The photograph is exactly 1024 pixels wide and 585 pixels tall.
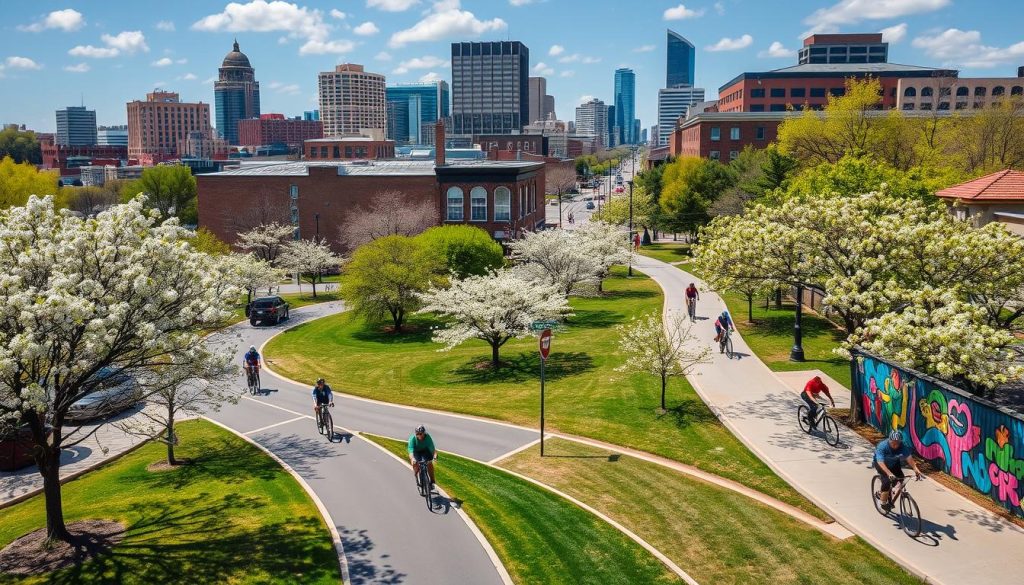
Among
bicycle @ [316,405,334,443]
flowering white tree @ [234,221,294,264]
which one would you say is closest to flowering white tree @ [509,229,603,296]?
bicycle @ [316,405,334,443]

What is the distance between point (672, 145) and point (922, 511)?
12053 cm

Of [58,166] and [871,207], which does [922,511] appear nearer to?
[871,207]

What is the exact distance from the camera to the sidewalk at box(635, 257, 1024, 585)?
12.8 m

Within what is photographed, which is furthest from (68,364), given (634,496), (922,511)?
(922,511)

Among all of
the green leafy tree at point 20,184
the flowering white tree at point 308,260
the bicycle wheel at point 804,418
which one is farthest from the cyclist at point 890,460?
the green leafy tree at point 20,184

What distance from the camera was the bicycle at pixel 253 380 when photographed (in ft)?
92.3

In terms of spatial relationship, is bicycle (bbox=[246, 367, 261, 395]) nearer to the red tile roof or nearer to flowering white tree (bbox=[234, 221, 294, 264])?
the red tile roof

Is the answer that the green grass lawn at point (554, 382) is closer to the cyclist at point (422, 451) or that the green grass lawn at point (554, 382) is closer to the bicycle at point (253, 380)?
the bicycle at point (253, 380)

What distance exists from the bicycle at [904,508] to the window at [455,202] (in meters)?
57.6

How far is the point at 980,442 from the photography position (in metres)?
15.2

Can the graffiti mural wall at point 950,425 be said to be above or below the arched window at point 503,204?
below

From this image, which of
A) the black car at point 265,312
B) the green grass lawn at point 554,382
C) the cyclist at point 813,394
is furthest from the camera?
the black car at point 265,312

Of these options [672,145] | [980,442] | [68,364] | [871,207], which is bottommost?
[980,442]

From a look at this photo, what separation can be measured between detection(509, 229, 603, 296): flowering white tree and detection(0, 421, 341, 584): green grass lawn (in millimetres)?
24441
